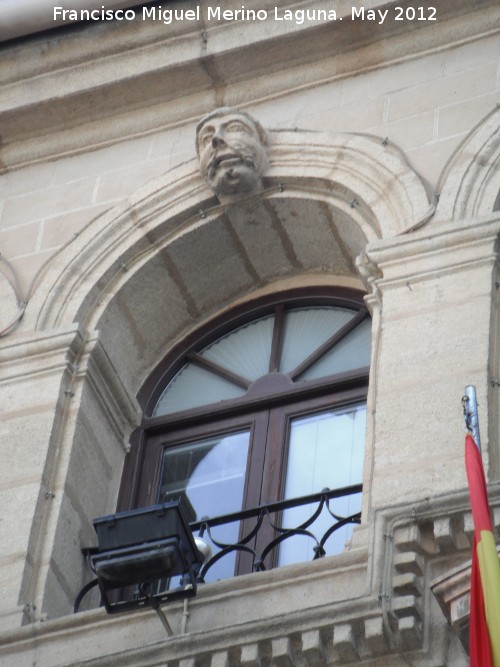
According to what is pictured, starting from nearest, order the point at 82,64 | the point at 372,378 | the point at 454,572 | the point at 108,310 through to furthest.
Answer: the point at 454,572, the point at 372,378, the point at 108,310, the point at 82,64

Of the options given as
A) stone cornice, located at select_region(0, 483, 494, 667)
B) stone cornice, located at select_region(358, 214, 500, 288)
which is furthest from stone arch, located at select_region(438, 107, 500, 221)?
stone cornice, located at select_region(0, 483, 494, 667)

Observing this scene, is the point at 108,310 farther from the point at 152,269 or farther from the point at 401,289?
the point at 401,289

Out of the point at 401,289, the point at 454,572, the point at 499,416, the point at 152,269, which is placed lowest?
the point at 454,572

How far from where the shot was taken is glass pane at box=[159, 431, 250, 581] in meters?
10.6

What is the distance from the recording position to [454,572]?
8.55 metres

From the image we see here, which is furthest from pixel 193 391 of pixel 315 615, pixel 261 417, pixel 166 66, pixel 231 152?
pixel 315 615

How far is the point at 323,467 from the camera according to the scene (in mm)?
10602

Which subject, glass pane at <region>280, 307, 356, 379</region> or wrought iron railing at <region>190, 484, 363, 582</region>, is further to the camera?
glass pane at <region>280, 307, 356, 379</region>

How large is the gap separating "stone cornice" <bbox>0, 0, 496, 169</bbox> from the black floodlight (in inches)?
143

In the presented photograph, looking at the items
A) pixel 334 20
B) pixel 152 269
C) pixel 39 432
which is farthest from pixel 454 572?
pixel 334 20

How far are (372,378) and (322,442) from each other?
2.39 feet

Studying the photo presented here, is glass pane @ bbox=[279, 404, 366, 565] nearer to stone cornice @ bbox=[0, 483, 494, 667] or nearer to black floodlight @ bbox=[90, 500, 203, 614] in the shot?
stone cornice @ bbox=[0, 483, 494, 667]

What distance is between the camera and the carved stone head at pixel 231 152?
1141cm

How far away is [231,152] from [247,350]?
3.72 ft
